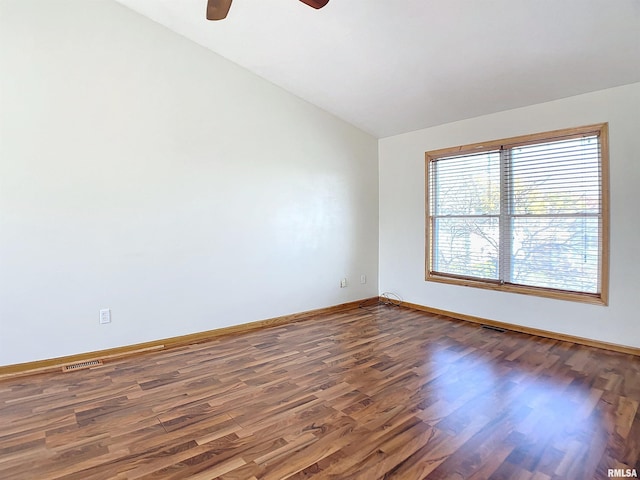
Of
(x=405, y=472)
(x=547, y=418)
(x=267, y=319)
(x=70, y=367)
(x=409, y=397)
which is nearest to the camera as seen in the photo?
(x=405, y=472)

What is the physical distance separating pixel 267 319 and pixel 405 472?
2682mm

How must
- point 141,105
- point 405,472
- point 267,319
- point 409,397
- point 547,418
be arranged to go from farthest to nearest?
1. point 267,319
2. point 141,105
3. point 409,397
4. point 547,418
5. point 405,472

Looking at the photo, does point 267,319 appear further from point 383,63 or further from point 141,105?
point 383,63

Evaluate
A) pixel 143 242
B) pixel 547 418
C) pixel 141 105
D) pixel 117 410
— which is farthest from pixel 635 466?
pixel 141 105

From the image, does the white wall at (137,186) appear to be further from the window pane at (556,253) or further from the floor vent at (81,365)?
the window pane at (556,253)

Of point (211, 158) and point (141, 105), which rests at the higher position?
point (141, 105)

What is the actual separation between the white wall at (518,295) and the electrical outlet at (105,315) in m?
3.59

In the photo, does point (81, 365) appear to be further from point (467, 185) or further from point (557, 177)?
point (557, 177)

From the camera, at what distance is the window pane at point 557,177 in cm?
340

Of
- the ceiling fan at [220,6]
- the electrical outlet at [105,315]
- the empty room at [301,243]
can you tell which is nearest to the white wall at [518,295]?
the empty room at [301,243]

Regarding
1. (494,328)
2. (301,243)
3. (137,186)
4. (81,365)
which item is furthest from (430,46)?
(81,365)

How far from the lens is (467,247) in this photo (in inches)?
174

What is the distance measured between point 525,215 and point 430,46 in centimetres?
205

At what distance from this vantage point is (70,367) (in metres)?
2.90
